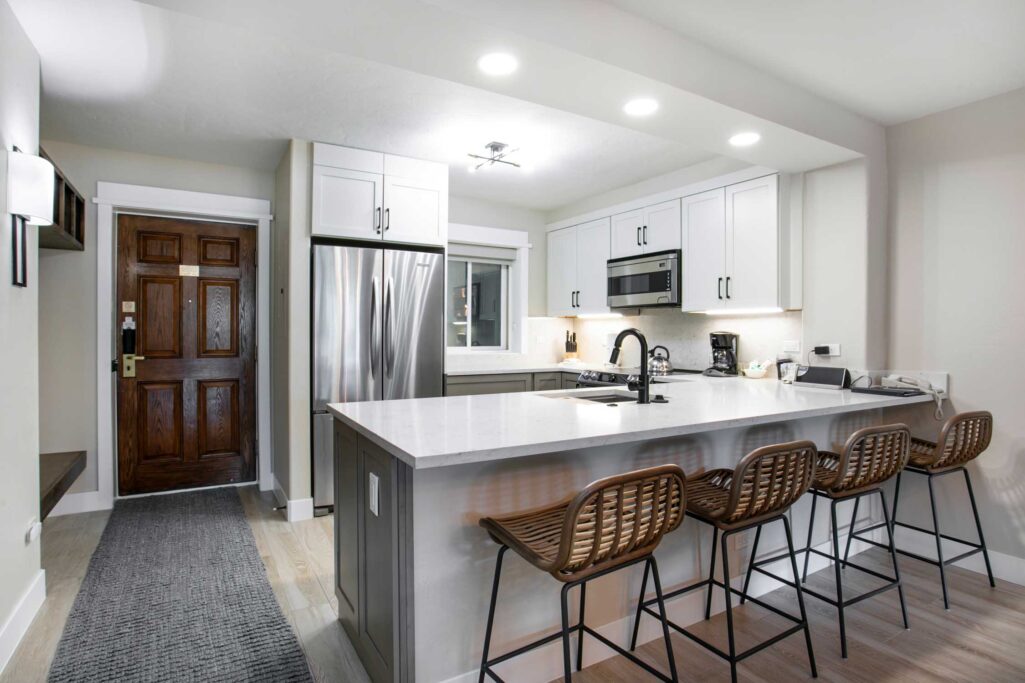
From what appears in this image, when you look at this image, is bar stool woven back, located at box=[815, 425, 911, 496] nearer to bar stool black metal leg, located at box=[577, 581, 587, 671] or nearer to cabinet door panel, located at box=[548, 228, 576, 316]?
bar stool black metal leg, located at box=[577, 581, 587, 671]

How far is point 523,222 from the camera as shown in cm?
546

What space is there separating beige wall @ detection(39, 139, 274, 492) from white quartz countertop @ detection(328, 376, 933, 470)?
105 inches

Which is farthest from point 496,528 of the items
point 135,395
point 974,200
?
point 135,395

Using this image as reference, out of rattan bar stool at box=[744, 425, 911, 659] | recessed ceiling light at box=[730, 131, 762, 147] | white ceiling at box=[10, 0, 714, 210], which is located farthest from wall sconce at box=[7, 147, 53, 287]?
rattan bar stool at box=[744, 425, 911, 659]

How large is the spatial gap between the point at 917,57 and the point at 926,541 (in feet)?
8.23

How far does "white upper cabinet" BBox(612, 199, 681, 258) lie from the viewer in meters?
4.17

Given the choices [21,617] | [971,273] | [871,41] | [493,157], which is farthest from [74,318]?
[971,273]

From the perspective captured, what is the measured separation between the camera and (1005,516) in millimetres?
2820

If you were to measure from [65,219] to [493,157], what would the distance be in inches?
101

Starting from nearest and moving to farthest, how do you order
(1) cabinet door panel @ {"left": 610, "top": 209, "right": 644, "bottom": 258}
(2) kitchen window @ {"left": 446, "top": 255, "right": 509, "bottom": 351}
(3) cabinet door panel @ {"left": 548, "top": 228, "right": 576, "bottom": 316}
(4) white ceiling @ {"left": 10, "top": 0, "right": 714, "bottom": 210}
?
(4) white ceiling @ {"left": 10, "top": 0, "right": 714, "bottom": 210}, (1) cabinet door panel @ {"left": 610, "top": 209, "right": 644, "bottom": 258}, (3) cabinet door panel @ {"left": 548, "top": 228, "right": 576, "bottom": 316}, (2) kitchen window @ {"left": 446, "top": 255, "right": 509, "bottom": 351}

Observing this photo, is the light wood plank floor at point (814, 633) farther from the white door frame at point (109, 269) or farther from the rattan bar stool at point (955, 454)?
the white door frame at point (109, 269)

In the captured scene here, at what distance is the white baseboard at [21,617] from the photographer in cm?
200

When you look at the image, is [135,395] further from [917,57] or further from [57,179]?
[917,57]

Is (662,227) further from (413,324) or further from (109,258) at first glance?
(109,258)
